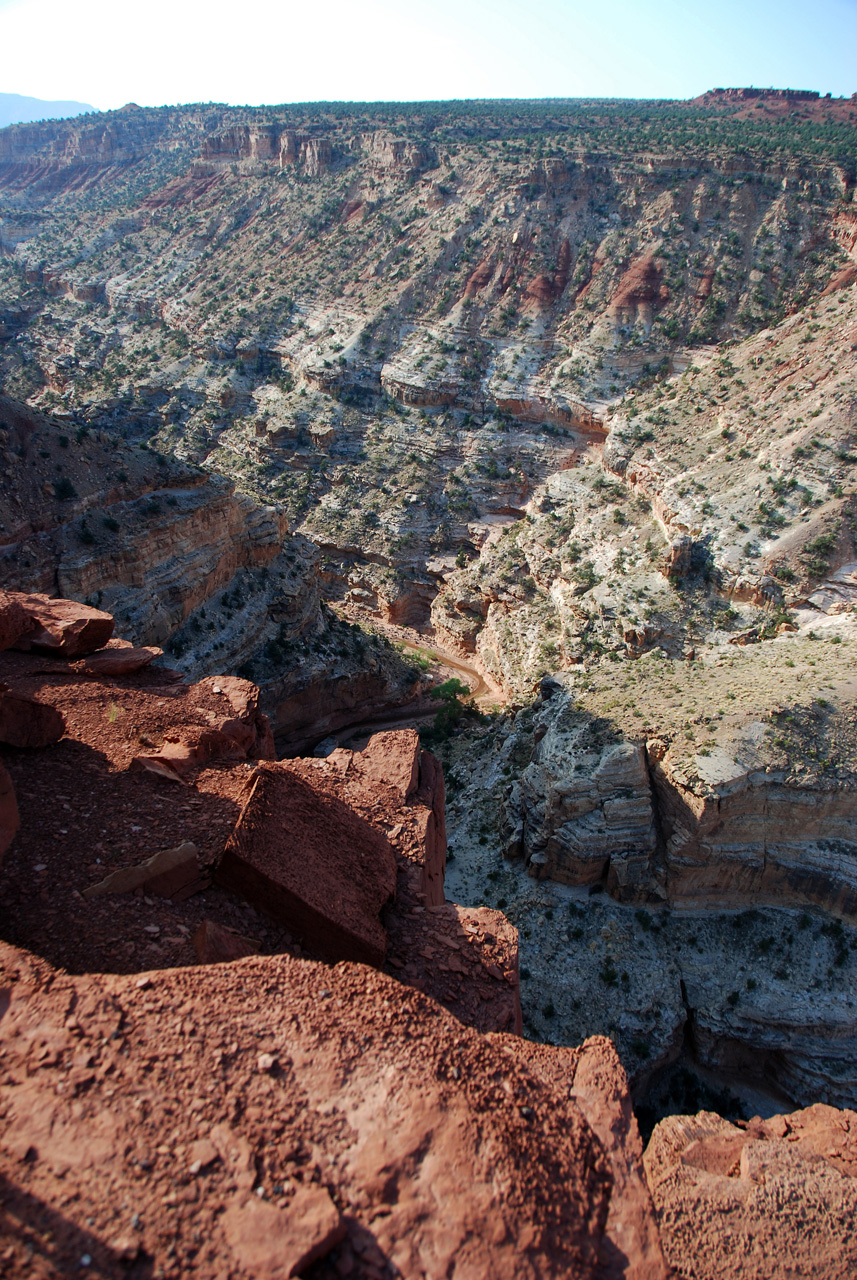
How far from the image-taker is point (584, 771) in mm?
25531

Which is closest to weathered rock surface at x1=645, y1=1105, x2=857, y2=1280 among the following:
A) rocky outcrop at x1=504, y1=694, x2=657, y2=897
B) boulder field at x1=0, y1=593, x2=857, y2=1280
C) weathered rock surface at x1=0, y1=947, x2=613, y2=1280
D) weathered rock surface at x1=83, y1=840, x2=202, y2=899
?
boulder field at x1=0, y1=593, x2=857, y2=1280

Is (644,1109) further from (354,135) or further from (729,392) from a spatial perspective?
(354,135)

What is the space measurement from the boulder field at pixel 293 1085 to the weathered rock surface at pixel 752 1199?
0.05m

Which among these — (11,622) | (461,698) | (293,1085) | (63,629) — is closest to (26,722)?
(11,622)

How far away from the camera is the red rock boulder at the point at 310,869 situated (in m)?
11.2

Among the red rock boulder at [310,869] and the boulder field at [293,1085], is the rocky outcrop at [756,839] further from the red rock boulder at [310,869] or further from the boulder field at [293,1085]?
the red rock boulder at [310,869]

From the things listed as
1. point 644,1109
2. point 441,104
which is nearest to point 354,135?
point 441,104

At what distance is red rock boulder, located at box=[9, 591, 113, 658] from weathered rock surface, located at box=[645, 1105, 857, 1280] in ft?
59.3

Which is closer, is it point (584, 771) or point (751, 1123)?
point (751, 1123)

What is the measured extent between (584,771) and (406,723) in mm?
18211

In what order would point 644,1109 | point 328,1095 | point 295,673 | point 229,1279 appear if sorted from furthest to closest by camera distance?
point 295,673, point 644,1109, point 328,1095, point 229,1279

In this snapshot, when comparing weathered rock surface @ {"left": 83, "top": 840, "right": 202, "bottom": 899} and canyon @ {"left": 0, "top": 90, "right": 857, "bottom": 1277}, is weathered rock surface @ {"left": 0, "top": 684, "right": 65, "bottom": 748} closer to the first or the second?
canyon @ {"left": 0, "top": 90, "right": 857, "bottom": 1277}

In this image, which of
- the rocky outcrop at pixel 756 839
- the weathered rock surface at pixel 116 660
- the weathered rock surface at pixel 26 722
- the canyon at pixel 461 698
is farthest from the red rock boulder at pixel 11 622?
the rocky outcrop at pixel 756 839

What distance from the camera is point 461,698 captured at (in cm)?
4522
